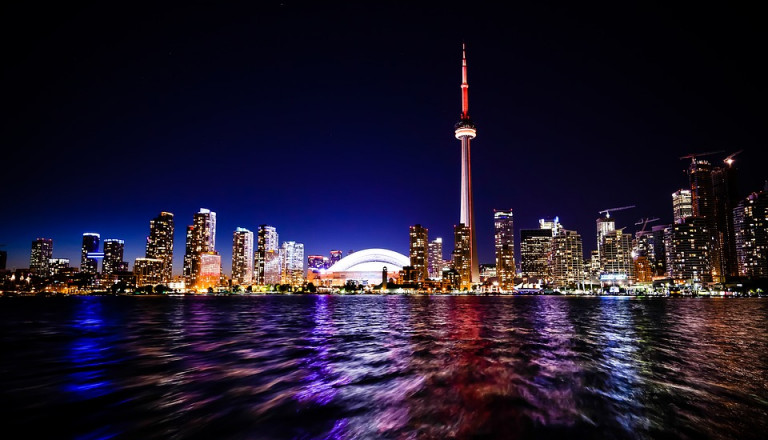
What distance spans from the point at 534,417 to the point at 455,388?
3.22 meters

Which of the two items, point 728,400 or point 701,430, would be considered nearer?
point 701,430

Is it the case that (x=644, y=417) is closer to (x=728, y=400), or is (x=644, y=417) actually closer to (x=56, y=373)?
(x=728, y=400)

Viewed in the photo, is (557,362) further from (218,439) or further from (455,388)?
(218,439)

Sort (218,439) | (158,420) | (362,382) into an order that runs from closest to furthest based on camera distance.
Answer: (218,439) < (158,420) < (362,382)

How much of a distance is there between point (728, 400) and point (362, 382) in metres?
10.1

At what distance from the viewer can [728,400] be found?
1114cm

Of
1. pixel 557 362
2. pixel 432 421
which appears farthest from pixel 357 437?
pixel 557 362

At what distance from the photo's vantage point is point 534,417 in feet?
31.2

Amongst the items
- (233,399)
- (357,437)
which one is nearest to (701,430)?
(357,437)

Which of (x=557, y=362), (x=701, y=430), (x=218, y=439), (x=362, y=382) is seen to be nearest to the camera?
(x=218, y=439)

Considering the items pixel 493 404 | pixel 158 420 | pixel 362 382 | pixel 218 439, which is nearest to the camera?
pixel 218 439

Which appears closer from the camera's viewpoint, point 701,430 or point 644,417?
point 701,430

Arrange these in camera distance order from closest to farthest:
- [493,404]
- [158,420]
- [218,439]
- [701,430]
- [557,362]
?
[218,439], [701,430], [158,420], [493,404], [557,362]

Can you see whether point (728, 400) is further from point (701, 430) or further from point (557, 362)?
point (557, 362)
